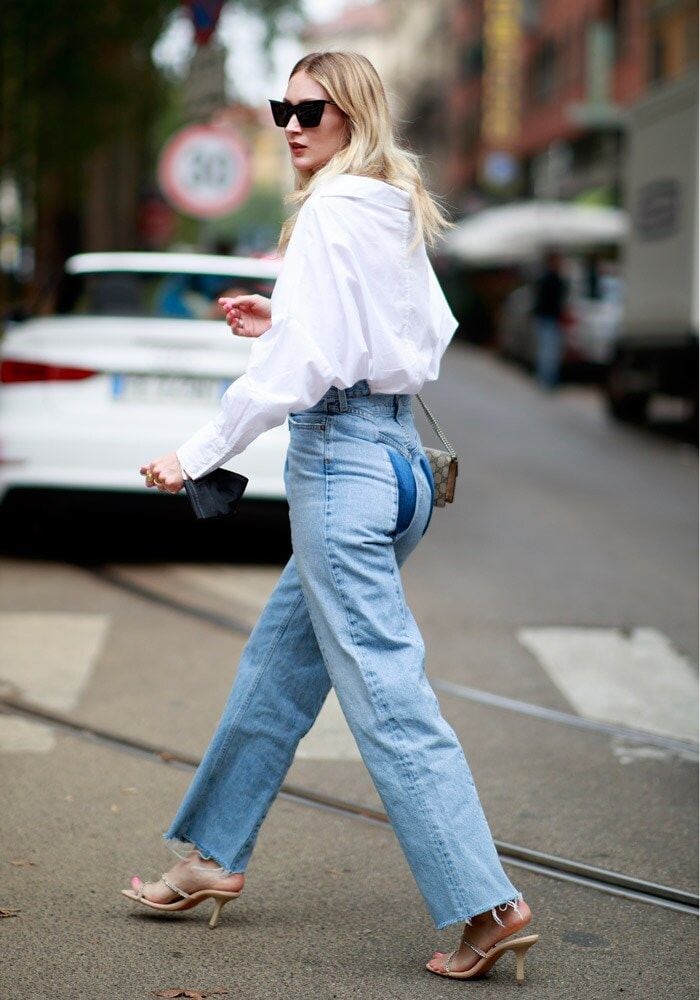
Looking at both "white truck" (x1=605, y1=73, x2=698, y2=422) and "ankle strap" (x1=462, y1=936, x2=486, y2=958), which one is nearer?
"ankle strap" (x1=462, y1=936, x2=486, y2=958)

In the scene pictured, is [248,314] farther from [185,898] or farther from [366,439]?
[185,898]

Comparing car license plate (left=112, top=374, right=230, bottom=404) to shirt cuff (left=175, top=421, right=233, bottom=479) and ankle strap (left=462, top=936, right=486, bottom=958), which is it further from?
ankle strap (left=462, top=936, right=486, bottom=958)

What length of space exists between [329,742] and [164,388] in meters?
3.32

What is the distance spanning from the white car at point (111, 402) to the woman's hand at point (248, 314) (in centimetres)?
455

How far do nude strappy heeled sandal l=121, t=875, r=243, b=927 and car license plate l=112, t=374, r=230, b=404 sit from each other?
15.5 feet

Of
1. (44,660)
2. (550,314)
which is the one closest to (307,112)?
(44,660)

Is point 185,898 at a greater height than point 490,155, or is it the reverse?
point 490,155

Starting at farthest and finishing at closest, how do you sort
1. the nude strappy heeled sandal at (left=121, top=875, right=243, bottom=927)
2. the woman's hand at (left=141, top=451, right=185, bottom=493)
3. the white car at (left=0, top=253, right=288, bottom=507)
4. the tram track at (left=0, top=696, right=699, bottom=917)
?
1. the white car at (left=0, top=253, right=288, bottom=507)
2. the tram track at (left=0, top=696, right=699, bottom=917)
3. the nude strappy heeled sandal at (left=121, top=875, right=243, bottom=927)
4. the woman's hand at (left=141, top=451, right=185, bottom=493)

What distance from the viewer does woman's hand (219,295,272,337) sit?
350 cm

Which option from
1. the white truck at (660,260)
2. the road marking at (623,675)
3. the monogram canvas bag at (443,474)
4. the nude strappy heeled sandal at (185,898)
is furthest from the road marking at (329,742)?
the white truck at (660,260)

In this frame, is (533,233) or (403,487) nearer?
(403,487)

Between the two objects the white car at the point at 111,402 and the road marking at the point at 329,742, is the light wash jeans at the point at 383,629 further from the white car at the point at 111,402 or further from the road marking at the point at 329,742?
the white car at the point at 111,402

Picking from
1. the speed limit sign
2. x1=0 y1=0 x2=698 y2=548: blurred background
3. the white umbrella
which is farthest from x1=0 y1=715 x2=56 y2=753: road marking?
the white umbrella

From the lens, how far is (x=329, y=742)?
17.4 feet
